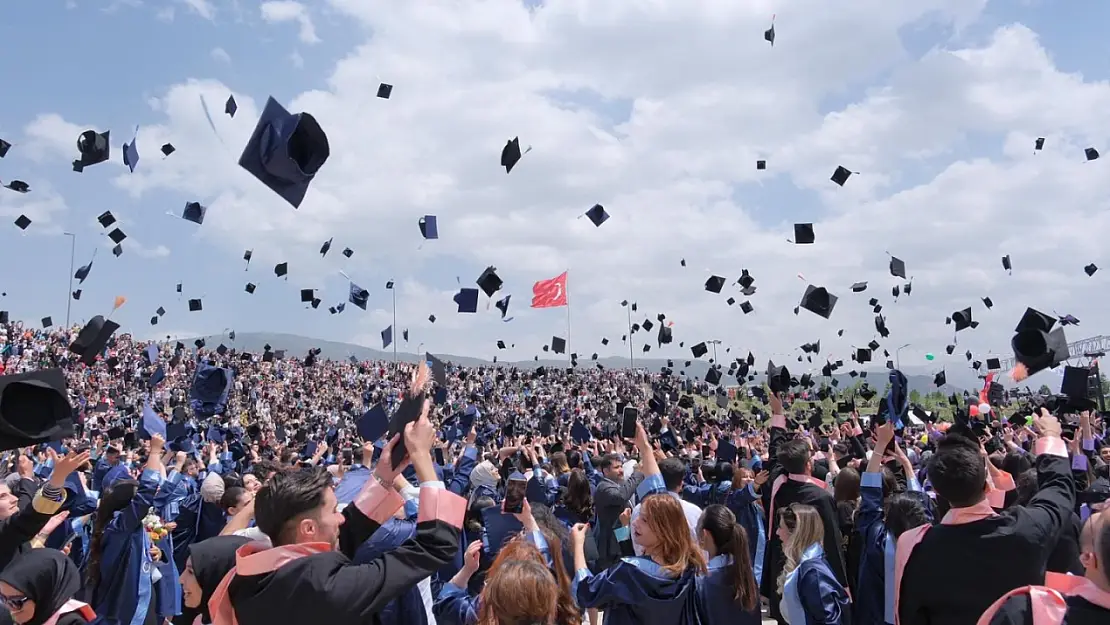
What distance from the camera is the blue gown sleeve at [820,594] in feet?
12.7

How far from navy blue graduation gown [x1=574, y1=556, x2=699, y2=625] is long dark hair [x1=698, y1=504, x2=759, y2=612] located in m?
0.25

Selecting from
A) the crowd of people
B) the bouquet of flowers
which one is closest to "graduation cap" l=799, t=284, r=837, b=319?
the crowd of people

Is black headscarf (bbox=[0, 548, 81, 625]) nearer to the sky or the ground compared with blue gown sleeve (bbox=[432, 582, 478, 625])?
nearer to the sky

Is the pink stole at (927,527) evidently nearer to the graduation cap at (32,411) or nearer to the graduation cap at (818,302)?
the graduation cap at (32,411)

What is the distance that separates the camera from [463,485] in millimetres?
7133

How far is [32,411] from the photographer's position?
95.5 inches

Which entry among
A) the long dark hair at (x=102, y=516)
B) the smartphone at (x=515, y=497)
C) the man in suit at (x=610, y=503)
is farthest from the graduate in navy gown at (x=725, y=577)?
the long dark hair at (x=102, y=516)

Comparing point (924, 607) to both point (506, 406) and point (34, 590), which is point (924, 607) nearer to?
point (34, 590)

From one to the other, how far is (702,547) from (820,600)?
2.06 ft

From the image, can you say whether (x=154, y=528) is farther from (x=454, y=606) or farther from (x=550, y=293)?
(x=550, y=293)

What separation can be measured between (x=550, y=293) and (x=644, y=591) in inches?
885

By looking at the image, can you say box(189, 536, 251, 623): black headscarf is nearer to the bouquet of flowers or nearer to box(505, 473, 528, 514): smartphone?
box(505, 473, 528, 514): smartphone

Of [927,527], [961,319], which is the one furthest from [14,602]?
[961,319]

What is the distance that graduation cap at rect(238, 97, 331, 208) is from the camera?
5090 mm
